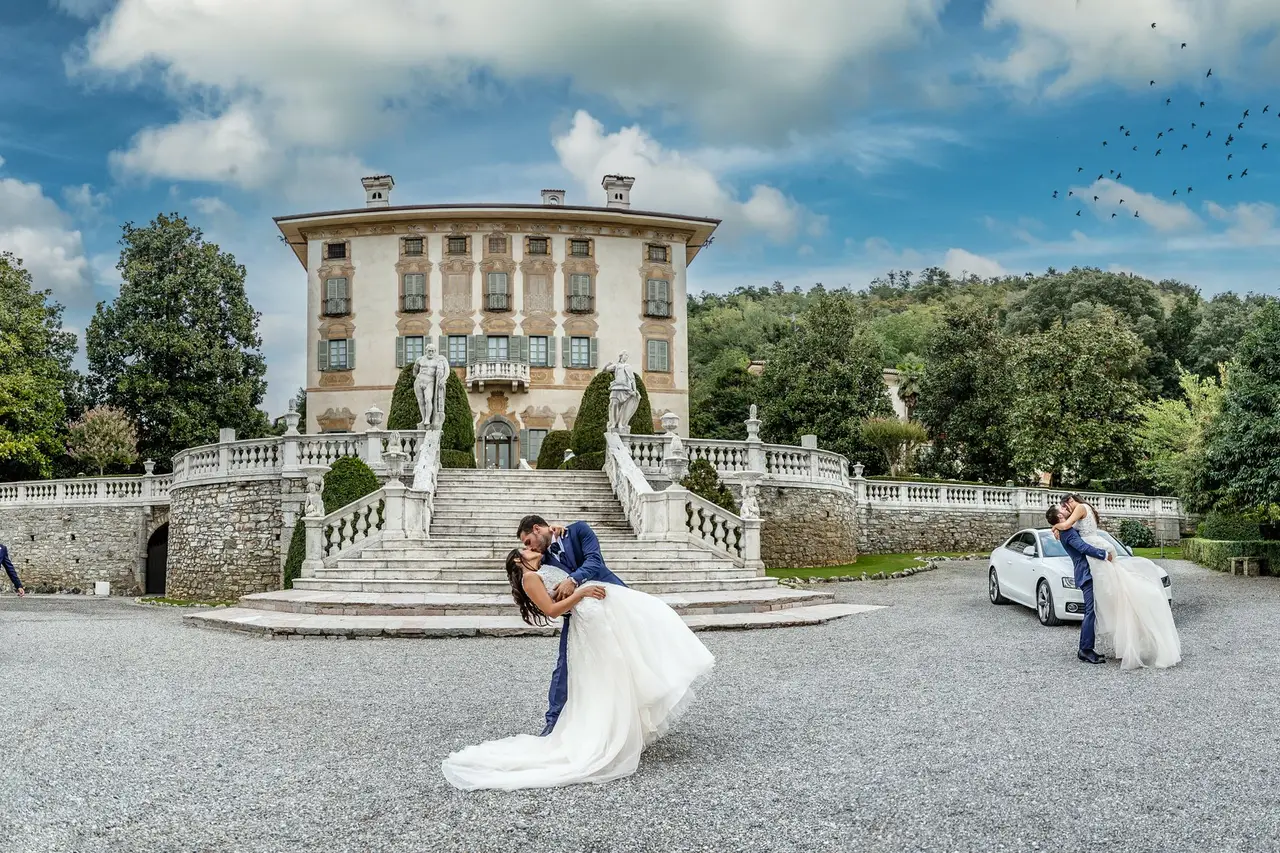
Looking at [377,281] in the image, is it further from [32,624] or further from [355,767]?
[355,767]

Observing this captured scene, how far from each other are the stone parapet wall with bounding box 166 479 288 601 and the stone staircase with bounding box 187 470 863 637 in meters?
5.18

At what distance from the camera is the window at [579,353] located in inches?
1582

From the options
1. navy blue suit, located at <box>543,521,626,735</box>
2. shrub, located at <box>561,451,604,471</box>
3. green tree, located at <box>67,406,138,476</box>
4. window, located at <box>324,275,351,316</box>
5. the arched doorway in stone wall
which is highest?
window, located at <box>324,275,351,316</box>

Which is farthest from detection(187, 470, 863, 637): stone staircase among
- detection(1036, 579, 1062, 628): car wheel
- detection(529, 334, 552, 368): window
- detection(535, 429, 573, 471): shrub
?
detection(529, 334, 552, 368): window

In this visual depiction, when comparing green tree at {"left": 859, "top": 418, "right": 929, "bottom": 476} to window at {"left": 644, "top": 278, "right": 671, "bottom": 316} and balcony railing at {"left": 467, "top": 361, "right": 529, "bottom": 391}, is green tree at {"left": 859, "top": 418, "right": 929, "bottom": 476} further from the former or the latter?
balcony railing at {"left": 467, "top": 361, "right": 529, "bottom": 391}

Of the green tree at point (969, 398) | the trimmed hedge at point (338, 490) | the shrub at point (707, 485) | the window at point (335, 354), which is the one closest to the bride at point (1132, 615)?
the shrub at point (707, 485)

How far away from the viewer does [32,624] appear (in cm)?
1606

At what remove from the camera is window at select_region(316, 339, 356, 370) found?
132 feet

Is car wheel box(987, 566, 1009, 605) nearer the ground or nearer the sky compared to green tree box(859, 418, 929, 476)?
nearer the ground

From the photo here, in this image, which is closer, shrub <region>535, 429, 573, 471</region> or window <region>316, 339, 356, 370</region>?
shrub <region>535, 429, 573, 471</region>

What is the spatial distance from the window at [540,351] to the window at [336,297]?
7.12 metres

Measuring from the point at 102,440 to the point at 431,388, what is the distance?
19545 millimetres

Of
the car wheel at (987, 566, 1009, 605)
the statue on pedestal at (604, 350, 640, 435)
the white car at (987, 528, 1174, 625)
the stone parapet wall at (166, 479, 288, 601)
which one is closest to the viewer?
the white car at (987, 528, 1174, 625)

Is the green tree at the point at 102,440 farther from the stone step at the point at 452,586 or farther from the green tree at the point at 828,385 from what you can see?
the stone step at the point at 452,586
